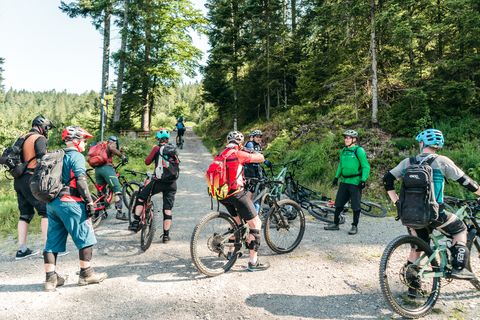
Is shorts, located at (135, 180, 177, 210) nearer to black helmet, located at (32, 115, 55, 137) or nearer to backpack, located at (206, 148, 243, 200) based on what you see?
backpack, located at (206, 148, 243, 200)

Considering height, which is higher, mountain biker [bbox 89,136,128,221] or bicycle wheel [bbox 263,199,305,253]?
mountain biker [bbox 89,136,128,221]

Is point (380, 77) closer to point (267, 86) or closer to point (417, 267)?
point (267, 86)

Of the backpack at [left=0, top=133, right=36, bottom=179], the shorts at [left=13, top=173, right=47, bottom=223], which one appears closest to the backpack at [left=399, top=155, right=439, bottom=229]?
the shorts at [left=13, top=173, right=47, bottom=223]

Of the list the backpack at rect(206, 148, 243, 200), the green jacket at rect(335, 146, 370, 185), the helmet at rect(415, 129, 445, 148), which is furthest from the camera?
the green jacket at rect(335, 146, 370, 185)

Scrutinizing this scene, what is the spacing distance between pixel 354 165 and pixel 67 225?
19.5ft

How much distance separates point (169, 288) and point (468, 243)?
4382 mm

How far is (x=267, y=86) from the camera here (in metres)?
23.9

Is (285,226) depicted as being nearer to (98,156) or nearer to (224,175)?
Answer: (224,175)

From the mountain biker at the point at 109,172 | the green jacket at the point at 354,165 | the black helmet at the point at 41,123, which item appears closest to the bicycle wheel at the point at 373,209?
the green jacket at the point at 354,165

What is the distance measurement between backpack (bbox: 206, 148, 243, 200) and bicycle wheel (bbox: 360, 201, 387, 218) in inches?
224

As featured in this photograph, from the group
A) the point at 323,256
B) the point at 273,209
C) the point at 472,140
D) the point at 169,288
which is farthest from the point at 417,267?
the point at 472,140

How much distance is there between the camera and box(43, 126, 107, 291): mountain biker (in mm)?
4492

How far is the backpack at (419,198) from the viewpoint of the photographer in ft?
12.3

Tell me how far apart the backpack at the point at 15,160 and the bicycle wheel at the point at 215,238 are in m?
3.77
